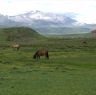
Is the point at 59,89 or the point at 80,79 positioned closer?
the point at 59,89

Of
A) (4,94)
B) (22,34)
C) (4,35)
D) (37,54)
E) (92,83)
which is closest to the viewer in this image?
(4,94)

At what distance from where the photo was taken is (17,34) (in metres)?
166

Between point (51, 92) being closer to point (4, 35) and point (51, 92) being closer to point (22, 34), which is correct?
point (4, 35)

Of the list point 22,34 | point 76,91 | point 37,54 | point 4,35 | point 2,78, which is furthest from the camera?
point 22,34

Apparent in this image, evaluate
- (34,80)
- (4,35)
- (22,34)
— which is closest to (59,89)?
(34,80)

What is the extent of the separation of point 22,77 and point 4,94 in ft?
26.9

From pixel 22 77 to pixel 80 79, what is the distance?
4818mm

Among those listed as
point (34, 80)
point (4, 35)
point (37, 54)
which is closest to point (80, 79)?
point (34, 80)

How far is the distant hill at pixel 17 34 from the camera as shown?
15330 cm

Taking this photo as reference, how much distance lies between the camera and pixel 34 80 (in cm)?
2598

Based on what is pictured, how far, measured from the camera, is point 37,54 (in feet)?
176

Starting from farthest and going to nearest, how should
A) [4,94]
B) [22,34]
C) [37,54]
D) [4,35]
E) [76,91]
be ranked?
[22,34] < [4,35] < [37,54] < [76,91] < [4,94]

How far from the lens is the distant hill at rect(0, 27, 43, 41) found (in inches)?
6035

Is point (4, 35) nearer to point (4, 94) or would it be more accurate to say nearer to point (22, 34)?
point (22, 34)
